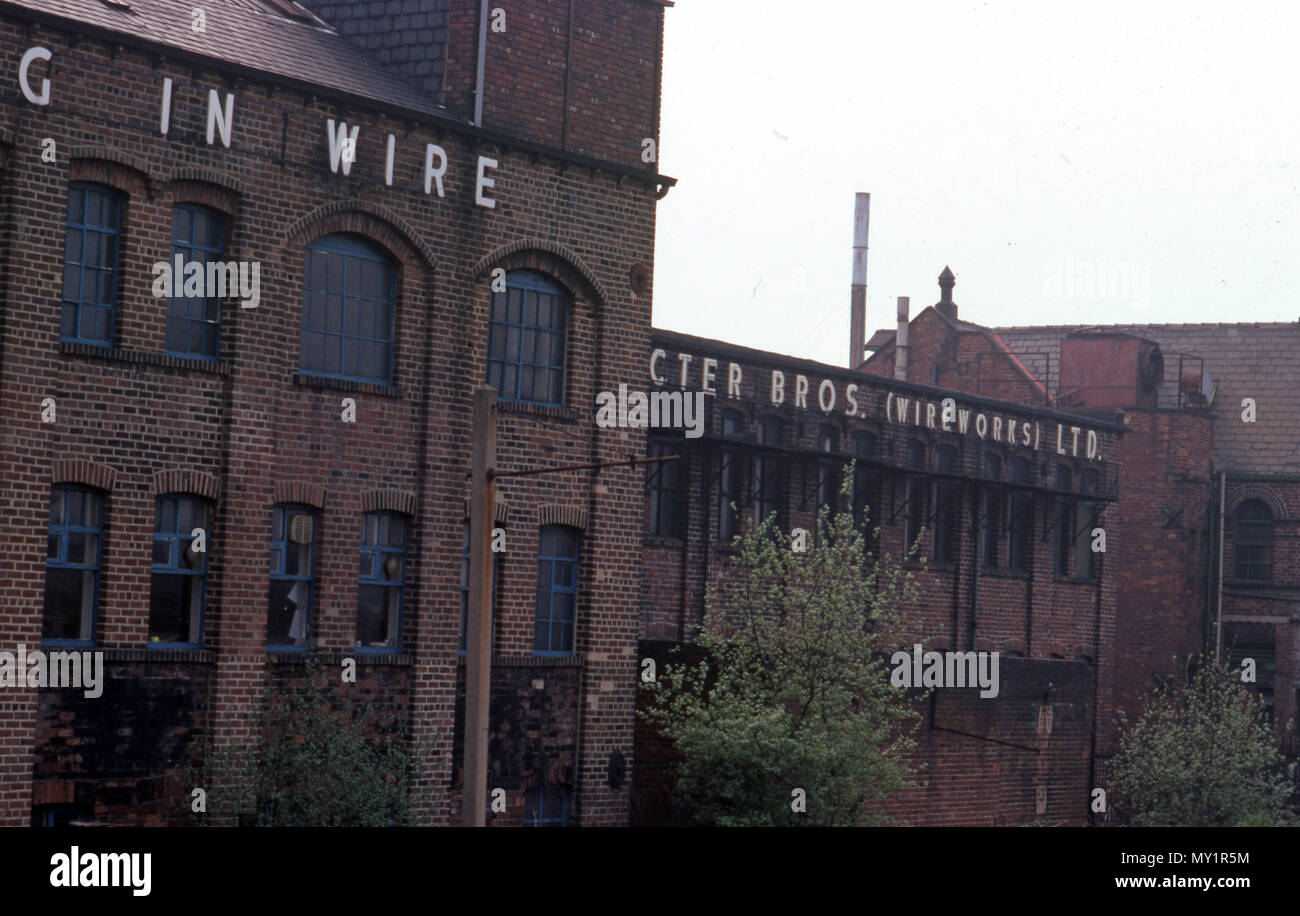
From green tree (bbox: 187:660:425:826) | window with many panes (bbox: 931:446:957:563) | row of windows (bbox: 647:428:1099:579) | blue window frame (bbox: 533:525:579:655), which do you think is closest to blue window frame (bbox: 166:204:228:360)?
green tree (bbox: 187:660:425:826)

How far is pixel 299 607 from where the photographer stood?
73.9 feet

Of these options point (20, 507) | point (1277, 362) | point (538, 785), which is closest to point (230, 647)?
point (20, 507)

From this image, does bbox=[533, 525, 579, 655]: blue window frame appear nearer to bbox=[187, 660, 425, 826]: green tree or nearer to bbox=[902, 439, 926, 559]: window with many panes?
bbox=[187, 660, 425, 826]: green tree

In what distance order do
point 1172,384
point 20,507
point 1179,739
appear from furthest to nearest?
point 1172,384
point 1179,739
point 20,507

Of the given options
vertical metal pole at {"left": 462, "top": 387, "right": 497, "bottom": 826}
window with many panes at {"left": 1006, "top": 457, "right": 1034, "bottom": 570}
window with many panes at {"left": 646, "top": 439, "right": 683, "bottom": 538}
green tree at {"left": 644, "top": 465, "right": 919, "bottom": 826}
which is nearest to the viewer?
vertical metal pole at {"left": 462, "top": 387, "right": 497, "bottom": 826}

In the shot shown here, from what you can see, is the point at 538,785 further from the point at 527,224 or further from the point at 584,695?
the point at 527,224

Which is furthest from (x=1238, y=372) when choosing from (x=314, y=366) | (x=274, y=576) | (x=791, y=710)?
(x=274, y=576)

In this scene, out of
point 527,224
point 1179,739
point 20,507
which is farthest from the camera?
point 1179,739

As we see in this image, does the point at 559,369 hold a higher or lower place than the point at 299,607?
higher

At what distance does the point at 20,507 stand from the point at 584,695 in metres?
8.84

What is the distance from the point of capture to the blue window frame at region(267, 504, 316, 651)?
22.3m

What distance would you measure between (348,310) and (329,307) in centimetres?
33

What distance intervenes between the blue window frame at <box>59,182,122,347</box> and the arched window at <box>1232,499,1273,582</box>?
34.7 meters

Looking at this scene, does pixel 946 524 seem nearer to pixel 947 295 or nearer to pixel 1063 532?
pixel 1063 532
